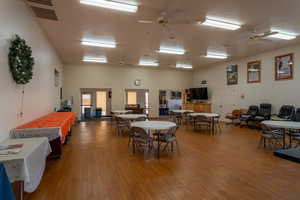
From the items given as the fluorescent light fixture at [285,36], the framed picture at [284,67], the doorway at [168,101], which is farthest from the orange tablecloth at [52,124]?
the framed picture at [284,67]

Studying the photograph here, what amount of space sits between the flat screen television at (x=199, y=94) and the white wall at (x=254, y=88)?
385 mm

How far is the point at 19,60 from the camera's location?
10.3 ft

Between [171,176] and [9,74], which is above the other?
[9,74]

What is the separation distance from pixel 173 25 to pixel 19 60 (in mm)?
3832

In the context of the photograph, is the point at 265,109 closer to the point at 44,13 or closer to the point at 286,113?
the point at 286,113

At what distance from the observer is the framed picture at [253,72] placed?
316 inches

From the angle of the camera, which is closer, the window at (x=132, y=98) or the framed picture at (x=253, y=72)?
the framed picture at (x=253, y=72)

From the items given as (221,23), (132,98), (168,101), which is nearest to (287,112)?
(221,23)

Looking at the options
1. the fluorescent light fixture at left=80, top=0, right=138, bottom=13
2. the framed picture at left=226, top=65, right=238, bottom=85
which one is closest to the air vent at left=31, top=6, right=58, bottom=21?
the fluorescent light fixture at left=80, top=0, right=138, bottom=13

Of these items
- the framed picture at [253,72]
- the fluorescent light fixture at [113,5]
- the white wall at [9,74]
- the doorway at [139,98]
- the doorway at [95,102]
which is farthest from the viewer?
the doorway at [139,98]

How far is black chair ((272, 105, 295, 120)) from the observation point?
636 centimetres

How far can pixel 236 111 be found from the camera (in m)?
8.72

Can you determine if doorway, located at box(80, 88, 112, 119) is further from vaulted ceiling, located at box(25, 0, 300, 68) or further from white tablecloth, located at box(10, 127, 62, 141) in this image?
white tablecloth, located at box(10, 127, 62, 141)

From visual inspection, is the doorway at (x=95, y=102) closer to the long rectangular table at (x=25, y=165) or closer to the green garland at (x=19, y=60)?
the green garland at (x=19, y=60)
